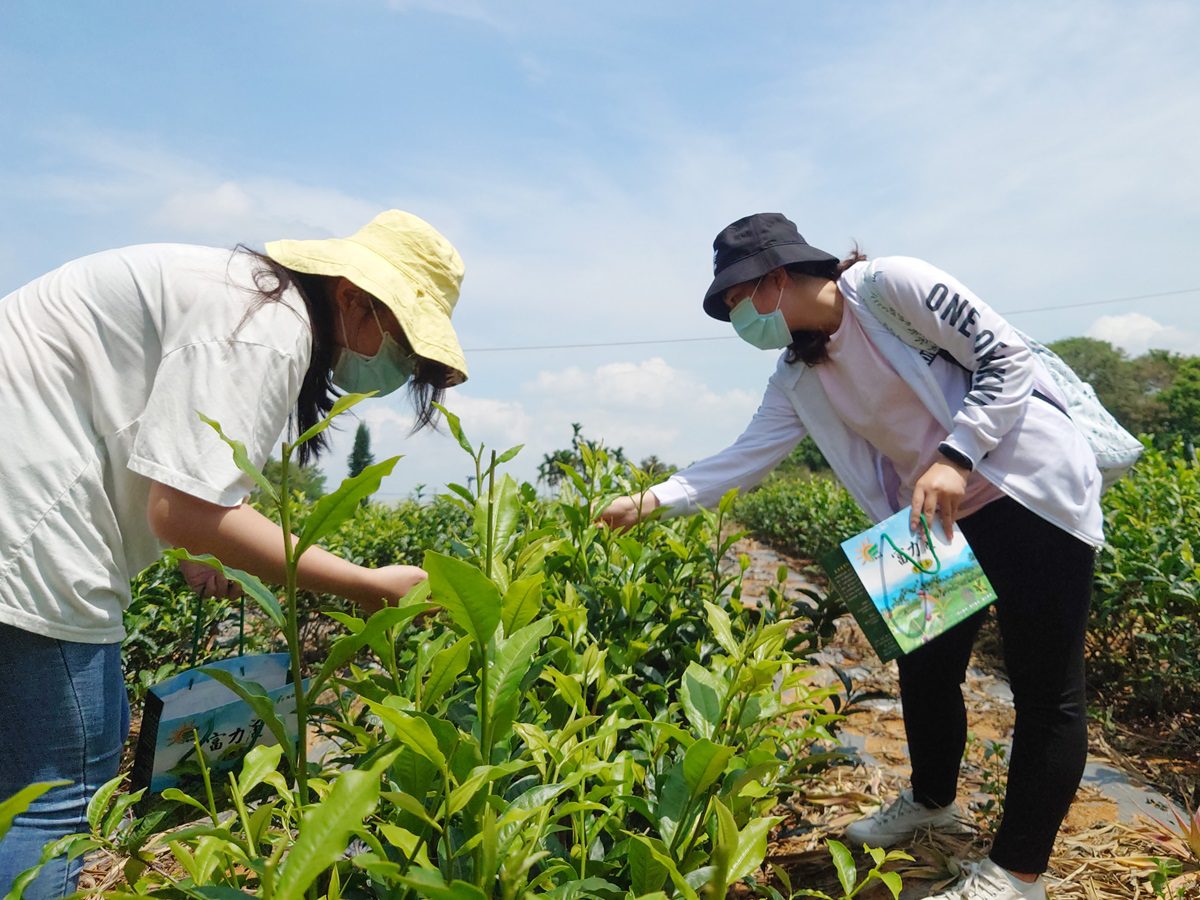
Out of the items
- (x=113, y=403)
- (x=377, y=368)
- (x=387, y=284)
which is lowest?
(x=113, y=403)

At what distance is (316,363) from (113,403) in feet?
1.19

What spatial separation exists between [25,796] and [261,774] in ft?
1.48

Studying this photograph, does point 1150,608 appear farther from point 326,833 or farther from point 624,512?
point 326,833

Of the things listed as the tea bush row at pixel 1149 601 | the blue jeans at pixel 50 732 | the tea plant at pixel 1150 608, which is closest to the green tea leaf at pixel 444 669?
the blue jeans at pixel 50 732

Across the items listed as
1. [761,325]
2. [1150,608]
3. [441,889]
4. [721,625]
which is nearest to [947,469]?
[761,325]

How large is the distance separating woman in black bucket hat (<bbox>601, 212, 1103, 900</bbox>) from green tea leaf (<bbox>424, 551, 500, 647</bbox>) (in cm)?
130

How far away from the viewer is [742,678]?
115cm

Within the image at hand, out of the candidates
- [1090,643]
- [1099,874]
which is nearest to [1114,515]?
[1090,643]

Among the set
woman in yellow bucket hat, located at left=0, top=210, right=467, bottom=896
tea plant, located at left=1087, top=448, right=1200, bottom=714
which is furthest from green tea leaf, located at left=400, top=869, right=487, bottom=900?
tea plant, located at left=1087, top=448, right=1200, bottom=714

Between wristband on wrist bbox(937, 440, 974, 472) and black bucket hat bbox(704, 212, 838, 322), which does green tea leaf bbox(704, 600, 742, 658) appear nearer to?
wristband on wrist bbox(937, 440, 974, 472)

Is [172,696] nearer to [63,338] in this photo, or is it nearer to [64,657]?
[64,657]

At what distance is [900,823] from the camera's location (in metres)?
2.31

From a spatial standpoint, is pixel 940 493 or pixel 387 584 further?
pixel 940 493

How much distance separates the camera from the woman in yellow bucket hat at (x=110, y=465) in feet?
4.15
